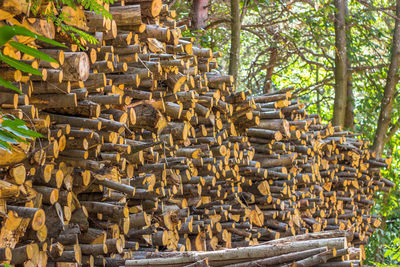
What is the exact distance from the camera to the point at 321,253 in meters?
2.62

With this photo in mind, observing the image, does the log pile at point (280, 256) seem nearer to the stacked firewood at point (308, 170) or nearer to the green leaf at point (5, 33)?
the green leaf at point (5, 33)

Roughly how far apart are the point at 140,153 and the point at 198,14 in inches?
194

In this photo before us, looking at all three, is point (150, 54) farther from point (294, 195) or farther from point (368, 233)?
point (368, 233)

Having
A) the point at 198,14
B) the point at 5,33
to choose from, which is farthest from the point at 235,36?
the point at 5,33

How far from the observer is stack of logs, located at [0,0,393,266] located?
2.90 metres

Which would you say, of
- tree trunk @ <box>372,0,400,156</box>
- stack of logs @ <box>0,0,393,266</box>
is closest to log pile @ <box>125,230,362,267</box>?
stack of logs @ <box>0,0,393,266</box>

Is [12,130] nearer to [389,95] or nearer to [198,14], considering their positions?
[198,14]

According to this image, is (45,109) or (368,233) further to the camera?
(368,233)

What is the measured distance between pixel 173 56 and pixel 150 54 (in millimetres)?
209

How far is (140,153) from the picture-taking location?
3777 mm

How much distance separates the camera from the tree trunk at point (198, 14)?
8.27m

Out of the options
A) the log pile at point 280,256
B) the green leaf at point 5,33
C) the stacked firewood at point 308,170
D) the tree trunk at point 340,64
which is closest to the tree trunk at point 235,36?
the stacked firewood at point 308,170

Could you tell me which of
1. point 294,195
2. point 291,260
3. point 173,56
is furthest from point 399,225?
point 291,260

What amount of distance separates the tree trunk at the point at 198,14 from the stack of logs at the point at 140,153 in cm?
252
